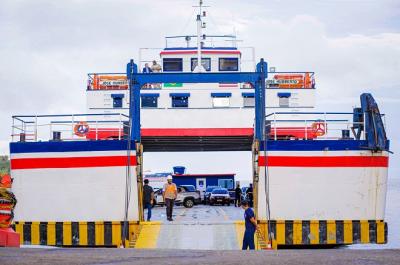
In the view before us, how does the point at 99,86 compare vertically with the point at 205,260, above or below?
above

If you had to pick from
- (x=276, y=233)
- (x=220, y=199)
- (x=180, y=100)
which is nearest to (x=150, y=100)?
(x=180, y=100)

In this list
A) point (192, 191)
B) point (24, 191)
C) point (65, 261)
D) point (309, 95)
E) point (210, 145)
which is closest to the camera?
point (65, 261)

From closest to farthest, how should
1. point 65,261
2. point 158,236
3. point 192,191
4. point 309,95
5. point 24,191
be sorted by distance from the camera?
point 65,261, point 158,236, point 24,191, point 309,95, point 192,191

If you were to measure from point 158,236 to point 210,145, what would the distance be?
50.1ft

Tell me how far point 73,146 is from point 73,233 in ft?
7.98

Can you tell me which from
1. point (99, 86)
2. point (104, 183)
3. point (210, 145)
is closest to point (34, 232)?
point (104, 183)

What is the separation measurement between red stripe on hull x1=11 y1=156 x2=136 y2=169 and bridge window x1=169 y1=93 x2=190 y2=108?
36.2 ft

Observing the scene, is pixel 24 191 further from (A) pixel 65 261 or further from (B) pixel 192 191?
(B) pixel 192 191

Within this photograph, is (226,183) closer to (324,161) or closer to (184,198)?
(184,198)

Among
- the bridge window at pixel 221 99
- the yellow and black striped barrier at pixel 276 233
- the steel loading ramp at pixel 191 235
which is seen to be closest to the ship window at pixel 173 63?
the bridge window at pixel 221 99

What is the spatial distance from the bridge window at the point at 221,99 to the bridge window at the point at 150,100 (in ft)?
8.57

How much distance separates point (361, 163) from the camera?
17844mm

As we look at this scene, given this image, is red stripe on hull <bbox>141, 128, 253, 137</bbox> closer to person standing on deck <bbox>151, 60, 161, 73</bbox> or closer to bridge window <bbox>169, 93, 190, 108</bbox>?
bridge window <bbox>169, 93, 190, 108</bbox>

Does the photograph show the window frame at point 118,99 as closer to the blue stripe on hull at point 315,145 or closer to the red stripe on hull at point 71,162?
the red stripe on hull at point 71,162
